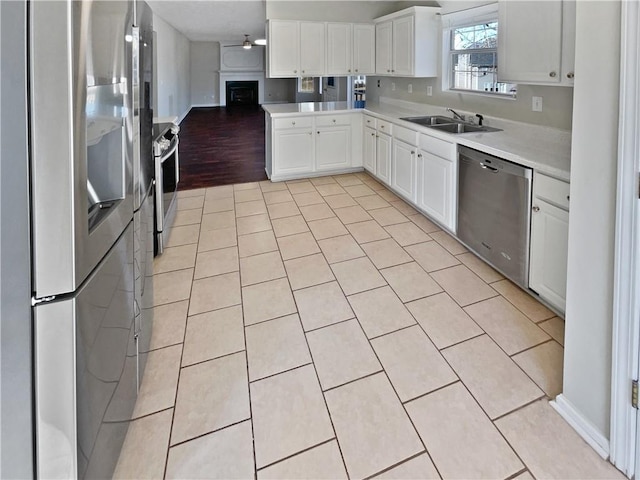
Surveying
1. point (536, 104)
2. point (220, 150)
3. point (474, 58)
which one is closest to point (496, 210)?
point (536, 104)

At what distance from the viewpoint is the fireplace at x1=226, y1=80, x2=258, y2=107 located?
51.1 feet

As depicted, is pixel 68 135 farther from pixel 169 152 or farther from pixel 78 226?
pixel 169 152

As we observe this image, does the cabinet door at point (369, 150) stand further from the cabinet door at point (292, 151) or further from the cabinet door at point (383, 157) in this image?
the cabinet door at point (292, 151)

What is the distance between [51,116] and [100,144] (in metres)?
0.26

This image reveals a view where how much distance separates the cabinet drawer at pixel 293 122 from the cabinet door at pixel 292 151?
6 cm

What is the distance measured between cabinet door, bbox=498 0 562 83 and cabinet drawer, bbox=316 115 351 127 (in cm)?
257

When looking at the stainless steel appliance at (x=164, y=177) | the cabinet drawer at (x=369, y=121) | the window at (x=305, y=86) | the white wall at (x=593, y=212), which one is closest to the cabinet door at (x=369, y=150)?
the cabinet drawer at (x=369, y=121)

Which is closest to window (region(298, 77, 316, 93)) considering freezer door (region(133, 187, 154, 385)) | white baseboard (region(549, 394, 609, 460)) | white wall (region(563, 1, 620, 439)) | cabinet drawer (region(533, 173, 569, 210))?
cabinet drawer (region(533, 173, 569, 210))

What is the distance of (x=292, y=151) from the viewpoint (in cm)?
507

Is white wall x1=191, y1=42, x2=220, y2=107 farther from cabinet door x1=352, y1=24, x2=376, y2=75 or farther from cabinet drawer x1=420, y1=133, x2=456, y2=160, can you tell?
cabinet drawer x1=420, y1=133, x2=456, y2=160

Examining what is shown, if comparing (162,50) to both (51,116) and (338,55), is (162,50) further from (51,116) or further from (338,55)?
(51,116)

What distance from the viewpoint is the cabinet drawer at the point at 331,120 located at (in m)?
5.11

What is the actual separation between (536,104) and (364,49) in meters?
3.08

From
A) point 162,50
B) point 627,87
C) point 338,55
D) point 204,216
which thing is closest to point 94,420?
point 627,87
